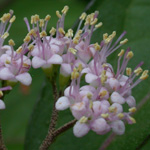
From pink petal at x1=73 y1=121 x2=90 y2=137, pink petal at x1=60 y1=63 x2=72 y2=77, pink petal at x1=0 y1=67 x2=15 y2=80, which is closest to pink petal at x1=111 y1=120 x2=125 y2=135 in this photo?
pink petal at x1=73 y1=121 x2=90 y2=137

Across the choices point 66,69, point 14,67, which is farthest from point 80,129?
point 14,67

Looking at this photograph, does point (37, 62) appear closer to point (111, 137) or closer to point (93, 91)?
point (93, 91)

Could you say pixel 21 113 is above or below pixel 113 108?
below

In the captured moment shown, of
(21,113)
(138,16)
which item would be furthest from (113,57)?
(21,113)

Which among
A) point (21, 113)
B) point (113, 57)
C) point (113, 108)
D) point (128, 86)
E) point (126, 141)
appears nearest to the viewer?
point (113, 108)

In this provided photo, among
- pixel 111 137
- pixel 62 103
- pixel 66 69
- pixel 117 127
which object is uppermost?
pixel 66 69

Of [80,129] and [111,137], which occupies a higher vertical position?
[80,129]

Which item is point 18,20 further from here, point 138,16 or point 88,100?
point 88,100

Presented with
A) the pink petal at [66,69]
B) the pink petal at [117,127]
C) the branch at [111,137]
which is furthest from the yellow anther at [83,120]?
the branch at [111,137]
